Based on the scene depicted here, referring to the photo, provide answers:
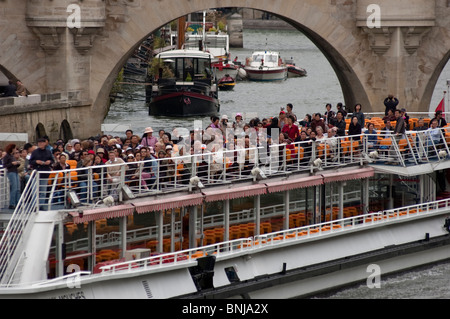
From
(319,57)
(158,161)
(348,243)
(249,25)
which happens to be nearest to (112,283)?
(158,161)

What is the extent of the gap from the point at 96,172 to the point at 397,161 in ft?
25.5

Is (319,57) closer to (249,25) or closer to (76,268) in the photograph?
(249,25)

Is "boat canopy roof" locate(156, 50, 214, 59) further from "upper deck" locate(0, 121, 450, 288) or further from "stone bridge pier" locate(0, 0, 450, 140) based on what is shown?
"upper deck" locate(0, 121, 450, 288)

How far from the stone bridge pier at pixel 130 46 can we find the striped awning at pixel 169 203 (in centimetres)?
1233

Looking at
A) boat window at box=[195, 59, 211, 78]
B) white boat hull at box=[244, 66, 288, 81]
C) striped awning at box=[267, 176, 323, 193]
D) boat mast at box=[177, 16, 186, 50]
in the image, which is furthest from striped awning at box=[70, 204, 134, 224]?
white boat hull at box=[244, 66, 288, 81]

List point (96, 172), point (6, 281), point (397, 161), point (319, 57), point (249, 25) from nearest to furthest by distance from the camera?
point (6, 281), point (96, 172), point (397, 161), point (319, 57), point (249, 25)

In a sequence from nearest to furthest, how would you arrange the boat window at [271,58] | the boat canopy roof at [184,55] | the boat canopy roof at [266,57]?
the boat canopy roof at [184,55], the boat window at [271,58], the boat canopy roof at [266,57]

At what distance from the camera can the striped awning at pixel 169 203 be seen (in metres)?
23.6

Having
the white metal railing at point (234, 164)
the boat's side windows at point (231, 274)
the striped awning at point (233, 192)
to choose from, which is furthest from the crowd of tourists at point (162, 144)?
the boat's side windows at point (231, 274)

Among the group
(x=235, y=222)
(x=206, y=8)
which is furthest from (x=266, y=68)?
(x=235, y=222)

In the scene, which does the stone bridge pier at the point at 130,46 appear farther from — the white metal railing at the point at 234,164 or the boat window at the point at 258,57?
the boat window at the point at 258,57

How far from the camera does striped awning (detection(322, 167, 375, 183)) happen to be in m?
27.3

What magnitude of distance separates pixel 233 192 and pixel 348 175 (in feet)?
11.3
